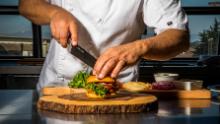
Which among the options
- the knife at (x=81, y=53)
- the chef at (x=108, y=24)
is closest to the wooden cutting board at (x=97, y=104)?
the knife at (x=81, y=53)

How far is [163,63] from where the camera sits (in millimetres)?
4250

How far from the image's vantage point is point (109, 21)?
182cm

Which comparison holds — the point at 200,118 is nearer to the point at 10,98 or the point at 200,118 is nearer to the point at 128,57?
the point at 128,57

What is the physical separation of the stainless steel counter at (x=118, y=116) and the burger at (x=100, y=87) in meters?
0.12

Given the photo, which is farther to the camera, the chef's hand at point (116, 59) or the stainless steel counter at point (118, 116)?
the chef's hand at point (116, 59)

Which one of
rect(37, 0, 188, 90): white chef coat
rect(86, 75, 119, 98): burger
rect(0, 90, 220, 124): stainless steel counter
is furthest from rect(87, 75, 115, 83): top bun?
rect(37, 0, 188, 90): white chef coat

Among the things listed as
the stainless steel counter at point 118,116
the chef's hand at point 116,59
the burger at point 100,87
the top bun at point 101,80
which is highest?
the chef's hand at point 116,59

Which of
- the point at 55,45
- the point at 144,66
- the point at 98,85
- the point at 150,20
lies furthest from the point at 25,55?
the point at 98,85

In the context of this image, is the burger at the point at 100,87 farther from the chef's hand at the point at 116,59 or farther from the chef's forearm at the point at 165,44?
the chef's forearm at the point at 165,44

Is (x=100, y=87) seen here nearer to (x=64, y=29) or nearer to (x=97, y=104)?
(x=97, y=104)

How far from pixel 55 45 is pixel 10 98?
467 mm

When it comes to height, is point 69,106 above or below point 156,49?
below

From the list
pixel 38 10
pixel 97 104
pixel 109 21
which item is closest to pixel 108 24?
pixel 109 21

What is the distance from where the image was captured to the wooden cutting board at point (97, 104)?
1.30 meters
